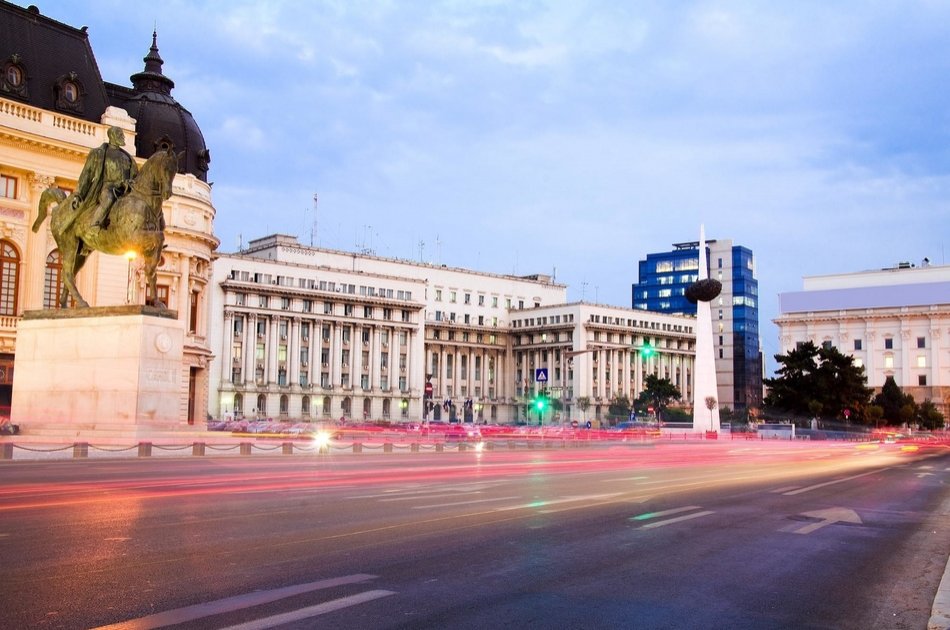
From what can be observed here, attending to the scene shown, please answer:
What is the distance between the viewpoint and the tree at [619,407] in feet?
→ 465

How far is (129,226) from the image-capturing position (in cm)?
2938

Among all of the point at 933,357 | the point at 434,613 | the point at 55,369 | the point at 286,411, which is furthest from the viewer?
the point at 933,357

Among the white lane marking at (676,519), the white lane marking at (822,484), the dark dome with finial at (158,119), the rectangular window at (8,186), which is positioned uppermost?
the dark dome with finial at (158,119)

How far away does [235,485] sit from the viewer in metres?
20.5

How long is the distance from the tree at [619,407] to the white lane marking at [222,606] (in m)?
134

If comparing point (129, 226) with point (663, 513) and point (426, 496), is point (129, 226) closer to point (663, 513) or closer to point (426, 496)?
point (426, 496)

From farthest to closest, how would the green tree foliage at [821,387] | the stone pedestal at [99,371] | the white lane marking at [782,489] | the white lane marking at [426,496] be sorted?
the green tree foliage at [821,387] < the stone pedestal at [99,371] < the white lane marking at [782,489] < the white lane marking at [426,496]

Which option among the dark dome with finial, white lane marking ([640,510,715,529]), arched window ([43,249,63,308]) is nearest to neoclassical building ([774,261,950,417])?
the dark dome with finial

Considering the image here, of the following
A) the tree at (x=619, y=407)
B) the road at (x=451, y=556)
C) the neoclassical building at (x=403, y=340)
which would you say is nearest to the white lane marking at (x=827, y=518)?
the road at (x=451, y=556)

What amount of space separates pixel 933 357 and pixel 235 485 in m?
140

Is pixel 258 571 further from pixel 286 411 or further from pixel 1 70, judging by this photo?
pixel 286 411

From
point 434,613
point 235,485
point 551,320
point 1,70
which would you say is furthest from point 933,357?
point 434,613

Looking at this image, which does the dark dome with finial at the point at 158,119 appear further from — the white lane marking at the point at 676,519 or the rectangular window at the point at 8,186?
the white lane marking at the point at 676,519

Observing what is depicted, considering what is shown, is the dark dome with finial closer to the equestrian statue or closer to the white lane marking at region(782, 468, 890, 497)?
the equestrian statue
